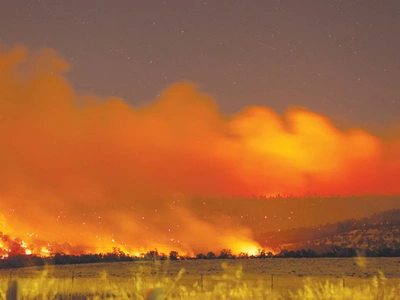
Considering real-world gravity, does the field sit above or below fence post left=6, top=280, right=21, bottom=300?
above

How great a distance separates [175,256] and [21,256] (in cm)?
2360

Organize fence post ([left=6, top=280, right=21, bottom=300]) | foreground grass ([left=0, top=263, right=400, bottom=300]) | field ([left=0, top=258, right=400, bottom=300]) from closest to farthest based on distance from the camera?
fence post ([left=6, top=280, right=21, bottom=300]) < foreground grass ([left=0, top=263, right=400, bottom=300]) < field ([left=0, top=258, right=400, bottom=300])

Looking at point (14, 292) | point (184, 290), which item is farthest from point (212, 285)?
point (14, 292)

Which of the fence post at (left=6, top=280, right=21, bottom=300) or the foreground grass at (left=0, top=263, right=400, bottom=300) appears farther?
the foreground grass at (left=0, top=263, right=400, bottom=300)

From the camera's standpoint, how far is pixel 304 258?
342 feet

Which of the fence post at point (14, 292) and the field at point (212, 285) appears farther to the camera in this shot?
the field at point (212, 285)

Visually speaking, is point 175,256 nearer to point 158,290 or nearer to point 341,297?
point 341,297

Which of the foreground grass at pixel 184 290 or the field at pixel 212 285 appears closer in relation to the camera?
the foreground grass at pixel 184 290

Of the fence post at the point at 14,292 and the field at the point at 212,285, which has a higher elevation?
the field at the point at 212,285

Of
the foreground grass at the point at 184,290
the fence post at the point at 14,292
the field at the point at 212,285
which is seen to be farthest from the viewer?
the field at the point at 212,285

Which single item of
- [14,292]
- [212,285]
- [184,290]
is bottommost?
[14,292]

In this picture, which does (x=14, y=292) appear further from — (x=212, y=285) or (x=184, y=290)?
(x=212, y=285)

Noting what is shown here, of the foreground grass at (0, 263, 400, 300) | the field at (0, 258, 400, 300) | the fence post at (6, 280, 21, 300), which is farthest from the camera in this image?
the field at (0, 258, 400, 300)

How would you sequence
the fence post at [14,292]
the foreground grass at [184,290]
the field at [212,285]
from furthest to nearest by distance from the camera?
Answer: the field at [212,285]
the foreground grass at [184,290]
the fence post at [14,292]
